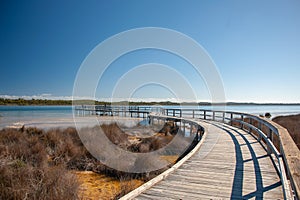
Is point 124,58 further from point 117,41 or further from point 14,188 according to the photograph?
point 14,188

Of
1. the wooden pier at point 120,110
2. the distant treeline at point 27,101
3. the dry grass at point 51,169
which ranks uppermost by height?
the distant treeline at point 27,101

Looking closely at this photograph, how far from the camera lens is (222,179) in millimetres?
4270

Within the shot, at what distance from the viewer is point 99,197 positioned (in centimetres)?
526

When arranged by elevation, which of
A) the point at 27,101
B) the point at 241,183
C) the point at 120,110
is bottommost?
the point at 241,183

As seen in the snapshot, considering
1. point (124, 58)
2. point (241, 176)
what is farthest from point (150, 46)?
point (241, 176)

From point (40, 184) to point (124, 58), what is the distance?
20511 mm

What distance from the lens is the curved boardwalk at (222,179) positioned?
3.55 metres

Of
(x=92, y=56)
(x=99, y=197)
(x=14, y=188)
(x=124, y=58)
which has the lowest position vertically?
(x=99, y=197)

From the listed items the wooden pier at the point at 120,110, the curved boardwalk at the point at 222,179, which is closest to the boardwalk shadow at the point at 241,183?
the curved boardwalk at the point at 222,179

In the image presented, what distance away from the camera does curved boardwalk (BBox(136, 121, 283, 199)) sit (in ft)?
11.6

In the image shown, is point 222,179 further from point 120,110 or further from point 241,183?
point 120,110

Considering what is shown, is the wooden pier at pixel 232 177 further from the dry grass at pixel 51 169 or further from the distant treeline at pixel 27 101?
the distant treeline at pixel 27 101

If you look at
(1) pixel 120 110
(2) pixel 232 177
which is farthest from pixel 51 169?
(1) pixel 120 110

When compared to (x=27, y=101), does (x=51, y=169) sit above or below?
below
